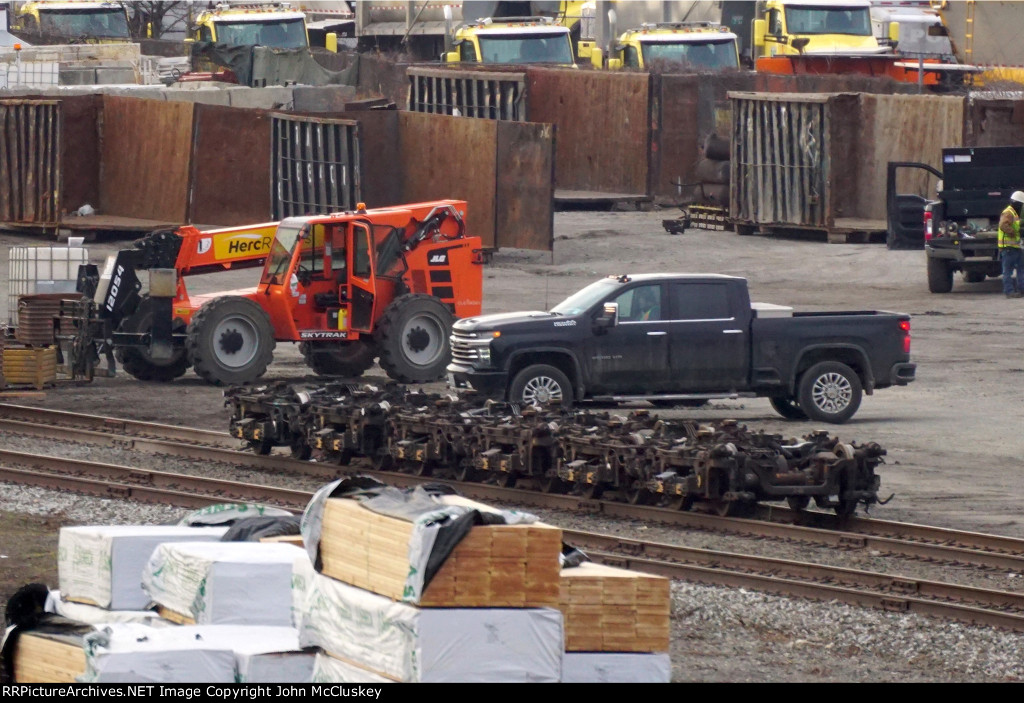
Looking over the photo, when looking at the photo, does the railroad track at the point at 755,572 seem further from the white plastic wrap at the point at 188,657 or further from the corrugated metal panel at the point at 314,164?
the corrugated metal panel at the point at 314,164

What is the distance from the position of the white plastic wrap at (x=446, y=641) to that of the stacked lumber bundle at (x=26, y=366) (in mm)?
15113

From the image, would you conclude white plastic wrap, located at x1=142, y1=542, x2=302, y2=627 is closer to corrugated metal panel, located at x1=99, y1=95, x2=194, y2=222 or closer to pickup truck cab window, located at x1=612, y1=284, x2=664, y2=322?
pickup truck cab window, located at x1=612, y1=284, x2=664, y2=322

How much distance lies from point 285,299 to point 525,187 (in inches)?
→ 437

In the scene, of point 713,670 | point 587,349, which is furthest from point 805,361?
point 713,670

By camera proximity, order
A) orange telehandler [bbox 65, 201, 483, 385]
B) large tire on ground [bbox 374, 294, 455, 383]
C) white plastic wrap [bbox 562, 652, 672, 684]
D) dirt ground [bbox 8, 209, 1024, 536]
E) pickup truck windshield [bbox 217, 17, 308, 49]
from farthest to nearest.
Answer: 1. pickup truck windshield [bbox 217, 17, 308, 49]
2. large tire on ground [bbox 374, 294, 455, 383]
3. orange telehandler [bbox 65, 201, 483, 385]
4. dirt ground [bbox 8, 209, 1024, 536]
5. white plastic wrap [bbox 562, 652, 672, 684]

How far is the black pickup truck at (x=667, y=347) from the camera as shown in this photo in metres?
18.5

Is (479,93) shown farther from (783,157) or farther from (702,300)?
(702,300)

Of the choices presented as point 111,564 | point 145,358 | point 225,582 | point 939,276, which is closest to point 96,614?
point 111,564

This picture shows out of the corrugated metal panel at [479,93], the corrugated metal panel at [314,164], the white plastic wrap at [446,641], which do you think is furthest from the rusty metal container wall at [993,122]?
the white plastic wrap at [446,641]

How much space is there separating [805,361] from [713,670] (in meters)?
9.43

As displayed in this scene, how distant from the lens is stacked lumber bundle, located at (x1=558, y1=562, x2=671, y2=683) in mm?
7895

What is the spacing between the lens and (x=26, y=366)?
22031 millimetres

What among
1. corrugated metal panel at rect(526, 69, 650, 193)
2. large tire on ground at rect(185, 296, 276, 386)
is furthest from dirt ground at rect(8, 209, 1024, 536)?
corrugated metal panel at rect(526, 69, 650, 193)

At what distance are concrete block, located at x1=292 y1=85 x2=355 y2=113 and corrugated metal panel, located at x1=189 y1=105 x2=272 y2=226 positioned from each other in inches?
225
